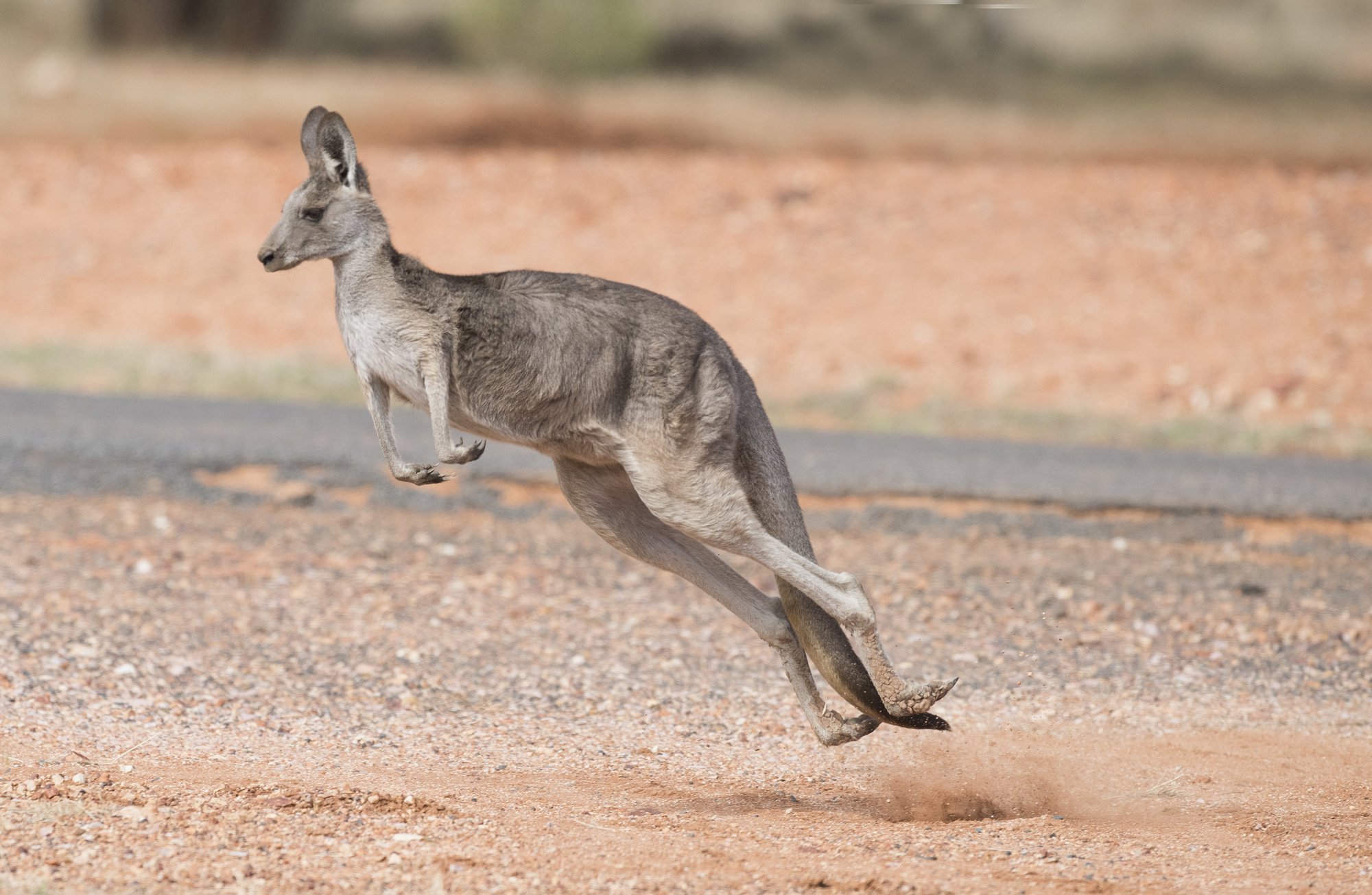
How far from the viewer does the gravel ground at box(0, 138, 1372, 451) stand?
13.7 metres

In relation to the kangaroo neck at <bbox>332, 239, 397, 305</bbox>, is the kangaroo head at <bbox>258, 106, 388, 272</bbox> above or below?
above

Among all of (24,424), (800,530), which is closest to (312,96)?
(24,424)

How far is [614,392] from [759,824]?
1.43 m

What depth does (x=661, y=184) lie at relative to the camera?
1819 centimetres

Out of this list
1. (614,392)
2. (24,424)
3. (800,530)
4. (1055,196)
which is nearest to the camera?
(614,392)

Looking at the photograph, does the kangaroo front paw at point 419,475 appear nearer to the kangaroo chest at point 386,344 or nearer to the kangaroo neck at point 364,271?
the kangaroo chest at point 386,344

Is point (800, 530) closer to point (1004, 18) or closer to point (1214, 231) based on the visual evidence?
point (1214, 231)

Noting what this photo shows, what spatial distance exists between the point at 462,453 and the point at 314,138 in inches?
40.3

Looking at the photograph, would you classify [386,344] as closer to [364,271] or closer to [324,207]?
[364,271]

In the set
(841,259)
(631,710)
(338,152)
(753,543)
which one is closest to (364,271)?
(338,152)

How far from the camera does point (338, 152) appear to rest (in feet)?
15.0

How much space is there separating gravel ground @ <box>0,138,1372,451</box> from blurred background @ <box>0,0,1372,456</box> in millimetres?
49

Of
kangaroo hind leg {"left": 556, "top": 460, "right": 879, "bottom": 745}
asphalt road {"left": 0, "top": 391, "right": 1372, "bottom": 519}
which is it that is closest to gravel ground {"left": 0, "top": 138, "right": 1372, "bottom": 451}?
asphalt road {"left": 0, "top": 391, "right": 1372, "bottom": 519}

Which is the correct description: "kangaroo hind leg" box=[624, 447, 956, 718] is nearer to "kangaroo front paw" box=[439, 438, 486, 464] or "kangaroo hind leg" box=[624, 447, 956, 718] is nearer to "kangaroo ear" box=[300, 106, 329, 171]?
"kangaroo front paw" box=[439, 438, 486, 464]
